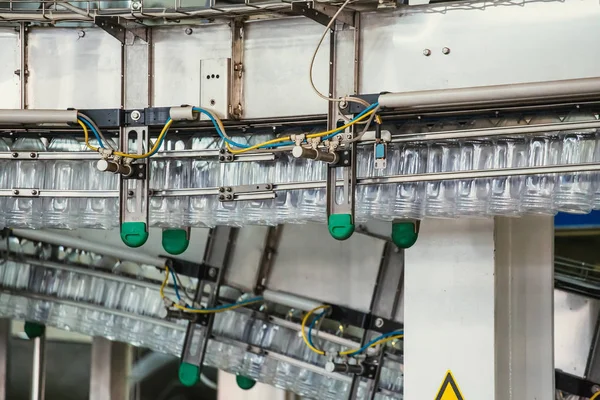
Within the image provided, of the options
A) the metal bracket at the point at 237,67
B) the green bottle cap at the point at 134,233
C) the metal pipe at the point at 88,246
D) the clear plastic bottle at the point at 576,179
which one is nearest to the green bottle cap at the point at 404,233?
the clear plastic bottle at the point at 576,179

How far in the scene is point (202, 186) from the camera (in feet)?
13.1

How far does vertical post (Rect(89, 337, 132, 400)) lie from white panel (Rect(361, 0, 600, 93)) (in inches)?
113

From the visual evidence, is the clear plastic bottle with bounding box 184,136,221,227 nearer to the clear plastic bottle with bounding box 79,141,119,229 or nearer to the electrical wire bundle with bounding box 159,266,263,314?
the clear plastic bottle with bounding box 79,141,119,229

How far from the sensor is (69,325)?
5.22 m

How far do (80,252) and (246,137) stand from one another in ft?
5.45

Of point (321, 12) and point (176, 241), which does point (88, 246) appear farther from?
point (321, 12)

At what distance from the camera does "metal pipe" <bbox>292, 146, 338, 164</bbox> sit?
3391 millimetres

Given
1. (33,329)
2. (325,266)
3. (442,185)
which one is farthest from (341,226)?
(33,329)

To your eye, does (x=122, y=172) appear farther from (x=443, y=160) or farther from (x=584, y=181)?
(x=584, y=181)

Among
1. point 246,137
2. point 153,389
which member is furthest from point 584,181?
point 153,389

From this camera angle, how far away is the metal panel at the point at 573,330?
469cm

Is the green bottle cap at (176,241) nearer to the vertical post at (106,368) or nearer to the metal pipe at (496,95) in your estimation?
the metal pipe at (496,95)

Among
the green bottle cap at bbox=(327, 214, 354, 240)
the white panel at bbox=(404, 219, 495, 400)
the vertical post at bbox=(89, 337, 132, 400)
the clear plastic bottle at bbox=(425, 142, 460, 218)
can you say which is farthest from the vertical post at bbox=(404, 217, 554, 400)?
the vertical post at bbox=(89, 337, 132, 400)

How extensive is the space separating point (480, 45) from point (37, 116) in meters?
1.73
